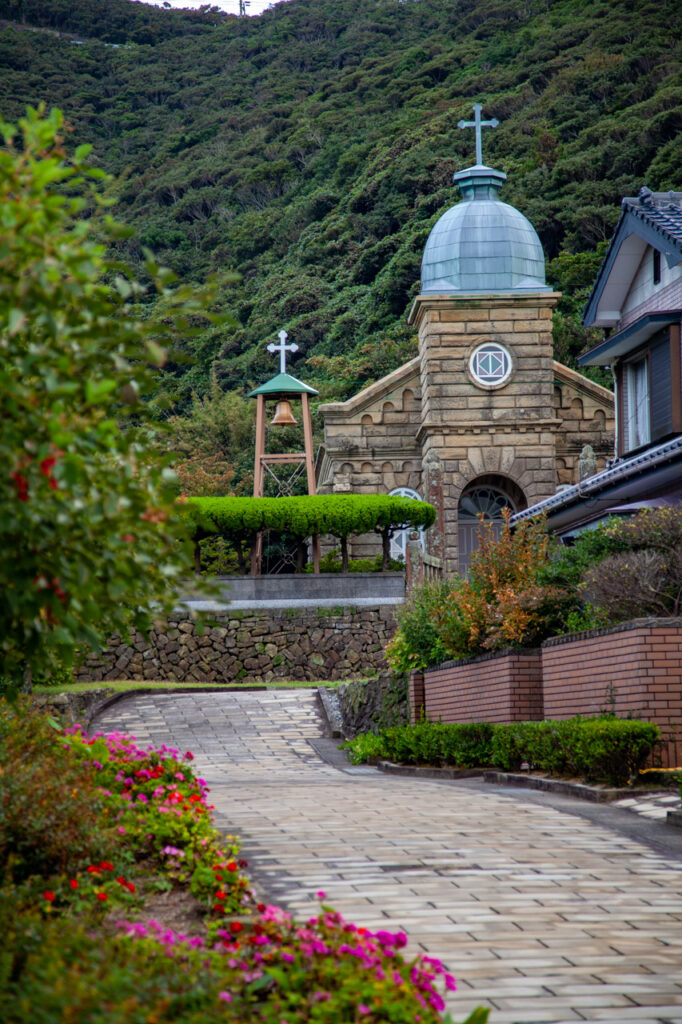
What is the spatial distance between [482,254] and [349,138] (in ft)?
149

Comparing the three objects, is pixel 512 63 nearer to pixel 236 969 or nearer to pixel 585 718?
pixel 585 718

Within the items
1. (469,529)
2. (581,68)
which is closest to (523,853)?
(469,529)

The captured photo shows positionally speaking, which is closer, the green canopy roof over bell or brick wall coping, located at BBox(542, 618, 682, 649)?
brick wall coping, located at BBox(542, 618, 682, 649)

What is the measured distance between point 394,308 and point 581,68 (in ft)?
59.1

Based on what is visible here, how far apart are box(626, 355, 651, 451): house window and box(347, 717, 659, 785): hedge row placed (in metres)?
7.69

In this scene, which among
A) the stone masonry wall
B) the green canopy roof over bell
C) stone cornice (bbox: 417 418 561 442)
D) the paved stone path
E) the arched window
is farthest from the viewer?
the arched window

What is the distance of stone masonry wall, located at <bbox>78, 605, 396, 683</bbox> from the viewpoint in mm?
29781

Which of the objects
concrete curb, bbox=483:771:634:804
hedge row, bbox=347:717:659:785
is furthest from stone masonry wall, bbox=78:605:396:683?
concrete curb, bbox=483:771:634:804

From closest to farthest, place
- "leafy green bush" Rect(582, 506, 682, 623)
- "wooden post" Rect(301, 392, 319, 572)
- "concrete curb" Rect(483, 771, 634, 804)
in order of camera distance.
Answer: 1. "concrete curb" Rect(483, 771, 634, 804)
2. "leafy green bush" Rect(582, 506, 682, 623)
3. "wooden post" Rect(301, 392, 319, 572)

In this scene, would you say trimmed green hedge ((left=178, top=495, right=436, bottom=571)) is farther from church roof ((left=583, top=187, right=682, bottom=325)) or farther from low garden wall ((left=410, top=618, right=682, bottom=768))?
low garden wall ((left=410, top=618, right=682, bottom=768))

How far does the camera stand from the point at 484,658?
16.2 m

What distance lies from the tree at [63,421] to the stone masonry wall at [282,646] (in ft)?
83.9

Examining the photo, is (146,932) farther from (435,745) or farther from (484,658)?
(484,658)

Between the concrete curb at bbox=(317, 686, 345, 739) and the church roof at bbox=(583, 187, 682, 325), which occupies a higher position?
the church roof at bbox=(583, 187, 682, 325)
